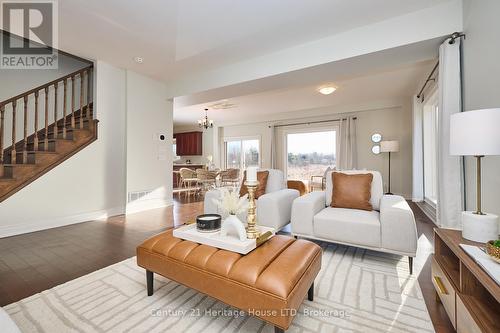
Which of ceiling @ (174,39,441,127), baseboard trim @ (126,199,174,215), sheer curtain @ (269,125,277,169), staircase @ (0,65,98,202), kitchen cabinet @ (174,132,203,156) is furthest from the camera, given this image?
kitchen cabinet @ (174,132,203,156)

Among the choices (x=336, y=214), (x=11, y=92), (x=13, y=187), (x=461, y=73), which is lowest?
(x=336, y=214)

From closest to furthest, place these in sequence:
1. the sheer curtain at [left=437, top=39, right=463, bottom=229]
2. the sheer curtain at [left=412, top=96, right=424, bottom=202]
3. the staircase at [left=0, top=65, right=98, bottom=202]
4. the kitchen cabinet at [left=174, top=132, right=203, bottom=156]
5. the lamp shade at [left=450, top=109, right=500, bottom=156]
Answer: the lamp shade at [left=450, top=109, right=500, bottom=156] → the sheer curtain at [left=437, top=39, right=463, bottom=229] → the staircase at [left=0, top=65, right=98, bottom=202] → the sheer curtain at [left=412, top=96, right=424, bottom=202] → the kitchen cabinet at [left=174, top=132, right=203, bottom=156]

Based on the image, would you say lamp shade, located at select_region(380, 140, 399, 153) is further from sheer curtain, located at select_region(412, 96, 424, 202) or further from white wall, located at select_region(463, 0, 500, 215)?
white wall, located at select_region(463, 0, 500, 215)

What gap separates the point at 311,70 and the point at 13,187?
449 cm

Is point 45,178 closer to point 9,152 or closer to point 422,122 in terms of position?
point 9,152

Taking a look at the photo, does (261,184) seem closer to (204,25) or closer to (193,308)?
(193,308)

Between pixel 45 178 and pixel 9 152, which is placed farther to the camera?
pixel 9 152

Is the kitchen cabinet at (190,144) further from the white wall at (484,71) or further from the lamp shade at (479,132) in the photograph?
the lamp shade at (479,132)

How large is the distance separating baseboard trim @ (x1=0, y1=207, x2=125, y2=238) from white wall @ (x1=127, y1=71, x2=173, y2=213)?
32 centimetres

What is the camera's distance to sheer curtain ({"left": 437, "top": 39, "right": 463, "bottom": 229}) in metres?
2.31

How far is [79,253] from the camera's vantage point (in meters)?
2.44

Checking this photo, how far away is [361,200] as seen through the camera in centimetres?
254

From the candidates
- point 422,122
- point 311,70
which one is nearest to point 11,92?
point 311,70

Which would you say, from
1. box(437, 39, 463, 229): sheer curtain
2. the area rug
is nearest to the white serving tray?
the area rug
